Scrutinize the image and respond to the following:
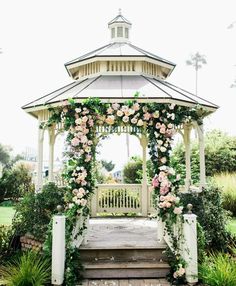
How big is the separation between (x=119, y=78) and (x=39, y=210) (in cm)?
443

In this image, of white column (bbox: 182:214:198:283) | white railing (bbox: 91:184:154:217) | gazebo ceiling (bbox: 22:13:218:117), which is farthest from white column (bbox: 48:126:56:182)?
white column (bbox: 182:214:198:283)

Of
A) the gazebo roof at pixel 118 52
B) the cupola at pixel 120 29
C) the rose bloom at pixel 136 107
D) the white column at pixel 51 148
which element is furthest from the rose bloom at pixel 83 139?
the cupola at pixel 120 29

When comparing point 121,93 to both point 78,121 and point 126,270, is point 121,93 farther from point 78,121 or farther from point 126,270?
point 126,270

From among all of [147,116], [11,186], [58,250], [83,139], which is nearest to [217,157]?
[11,186]

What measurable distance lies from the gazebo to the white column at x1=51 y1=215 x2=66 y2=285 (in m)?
2.45

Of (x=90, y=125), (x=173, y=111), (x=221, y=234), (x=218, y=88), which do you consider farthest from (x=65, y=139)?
(x=218, y=88)

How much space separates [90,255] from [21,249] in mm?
1956

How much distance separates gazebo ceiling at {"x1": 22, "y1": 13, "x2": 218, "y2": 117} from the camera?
8523 millimetres

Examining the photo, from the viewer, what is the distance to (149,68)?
11.1m

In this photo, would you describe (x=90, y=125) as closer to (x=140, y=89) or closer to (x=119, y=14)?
(x=140, y=89)

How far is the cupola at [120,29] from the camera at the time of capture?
12.7 metres

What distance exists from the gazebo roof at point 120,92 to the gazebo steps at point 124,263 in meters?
3.39

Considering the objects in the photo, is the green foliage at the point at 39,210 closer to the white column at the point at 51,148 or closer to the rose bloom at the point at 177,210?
the rose bloom at the point at 177,210

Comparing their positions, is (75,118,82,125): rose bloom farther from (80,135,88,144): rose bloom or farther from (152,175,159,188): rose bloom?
(152,175,159,188): rose bloom
